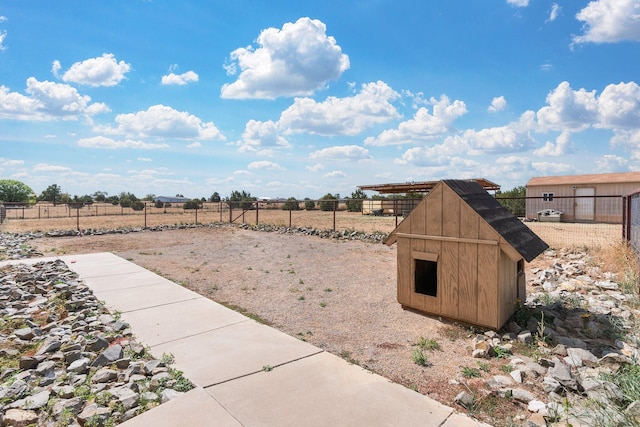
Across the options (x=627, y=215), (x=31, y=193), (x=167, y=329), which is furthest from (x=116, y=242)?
(x=31, y=193)

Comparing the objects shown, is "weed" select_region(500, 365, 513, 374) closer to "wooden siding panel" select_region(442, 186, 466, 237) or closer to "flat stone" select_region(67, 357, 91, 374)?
"wooden siding panel" select_region(442, 186, 466, 237)

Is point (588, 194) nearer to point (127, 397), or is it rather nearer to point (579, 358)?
point (579, 358)

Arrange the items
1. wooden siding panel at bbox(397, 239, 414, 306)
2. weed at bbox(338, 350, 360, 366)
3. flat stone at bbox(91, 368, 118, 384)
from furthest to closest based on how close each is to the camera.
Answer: wooden siding panel at bbox(397, 239, 414, 306) → weed at bbox(338, 350, 360, 366) → flat stone at bbox(91, 368, 118, 384)

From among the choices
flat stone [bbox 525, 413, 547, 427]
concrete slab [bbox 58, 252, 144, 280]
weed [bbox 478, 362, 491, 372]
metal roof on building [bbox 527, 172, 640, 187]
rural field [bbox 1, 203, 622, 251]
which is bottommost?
weed [bbox 478, 362, 491, 372]

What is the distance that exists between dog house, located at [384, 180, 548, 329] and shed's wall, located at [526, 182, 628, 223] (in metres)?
19.4

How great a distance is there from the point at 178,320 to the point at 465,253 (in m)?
4.03

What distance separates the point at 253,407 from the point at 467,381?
2016 mm

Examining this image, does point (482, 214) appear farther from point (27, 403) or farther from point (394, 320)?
point (27, 403)

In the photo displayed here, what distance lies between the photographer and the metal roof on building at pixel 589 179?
22484 mm

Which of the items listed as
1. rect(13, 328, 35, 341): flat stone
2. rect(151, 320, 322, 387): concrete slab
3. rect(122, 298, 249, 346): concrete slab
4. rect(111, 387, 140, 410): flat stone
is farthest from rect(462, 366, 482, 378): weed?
rect(13, 328, 35, 341): flat stone

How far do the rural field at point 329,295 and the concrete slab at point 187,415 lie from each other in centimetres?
153

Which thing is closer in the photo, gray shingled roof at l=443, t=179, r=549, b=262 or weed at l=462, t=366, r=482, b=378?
weed at l=462, t=366, r=482, b=378

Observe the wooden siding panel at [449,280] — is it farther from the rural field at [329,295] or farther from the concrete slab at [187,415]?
the concrete slab at [187,415]

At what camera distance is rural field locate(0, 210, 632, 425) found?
371 centimetres
